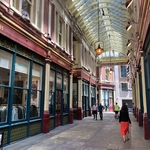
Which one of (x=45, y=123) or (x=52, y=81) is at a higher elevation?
(x=52, y=81)

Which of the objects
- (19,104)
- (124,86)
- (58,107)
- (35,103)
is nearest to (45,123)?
(35,103)

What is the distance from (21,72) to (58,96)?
14.9ft

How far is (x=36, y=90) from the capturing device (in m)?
9.02

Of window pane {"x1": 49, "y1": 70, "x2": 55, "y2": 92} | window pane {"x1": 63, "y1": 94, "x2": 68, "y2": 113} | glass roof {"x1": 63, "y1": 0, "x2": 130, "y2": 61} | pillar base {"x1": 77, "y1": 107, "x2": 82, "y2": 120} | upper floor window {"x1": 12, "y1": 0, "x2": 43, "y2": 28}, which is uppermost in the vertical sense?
glass roof {"x1": 63, "y1": 0, "x2": 130, "y2": 61}

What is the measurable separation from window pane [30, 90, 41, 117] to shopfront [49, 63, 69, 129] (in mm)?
1429

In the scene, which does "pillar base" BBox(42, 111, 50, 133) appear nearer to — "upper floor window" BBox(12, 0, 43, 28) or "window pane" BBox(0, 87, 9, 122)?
"window pane" BBox(0, 87, 9, 122)

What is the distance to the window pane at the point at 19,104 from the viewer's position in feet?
23.8

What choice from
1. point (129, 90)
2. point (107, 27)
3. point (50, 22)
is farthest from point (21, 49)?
point (129, 90)

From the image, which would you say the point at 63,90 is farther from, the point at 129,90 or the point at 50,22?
the point at 129,90

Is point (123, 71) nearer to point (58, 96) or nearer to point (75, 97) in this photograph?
point (75, 97)

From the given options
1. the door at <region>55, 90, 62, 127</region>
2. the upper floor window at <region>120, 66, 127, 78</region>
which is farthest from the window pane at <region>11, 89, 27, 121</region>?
the upper floor window at <region>120, 66, 127, 78</region>

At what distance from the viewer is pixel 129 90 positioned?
102 ft

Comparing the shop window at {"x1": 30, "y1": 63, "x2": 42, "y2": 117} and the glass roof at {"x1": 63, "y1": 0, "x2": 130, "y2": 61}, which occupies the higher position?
the glass roof at {"x1": 63, "y1": 0, "x2": 130, "y2": 61}

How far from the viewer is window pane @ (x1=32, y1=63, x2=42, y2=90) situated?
8805mm
